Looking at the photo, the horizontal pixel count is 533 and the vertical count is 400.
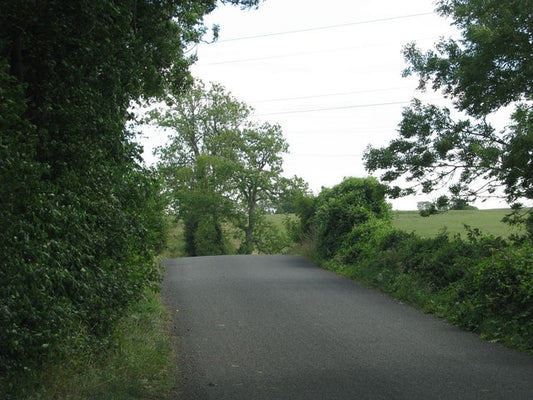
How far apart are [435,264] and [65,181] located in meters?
9.87

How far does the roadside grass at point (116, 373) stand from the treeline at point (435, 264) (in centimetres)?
525

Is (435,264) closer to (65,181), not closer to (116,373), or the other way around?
(116,373)

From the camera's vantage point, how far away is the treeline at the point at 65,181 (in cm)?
513

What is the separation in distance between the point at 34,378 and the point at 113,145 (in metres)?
3.09

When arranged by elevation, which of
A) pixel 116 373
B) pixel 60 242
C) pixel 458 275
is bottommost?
pixel 116 373

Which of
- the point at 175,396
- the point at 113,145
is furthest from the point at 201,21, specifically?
the point at 175,396

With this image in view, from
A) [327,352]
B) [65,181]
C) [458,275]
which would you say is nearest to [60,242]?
[65,181]

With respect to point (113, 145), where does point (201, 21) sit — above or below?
above

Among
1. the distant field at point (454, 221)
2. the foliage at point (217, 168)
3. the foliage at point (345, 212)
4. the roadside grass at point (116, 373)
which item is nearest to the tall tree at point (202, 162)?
the foliage at point (217, 168)

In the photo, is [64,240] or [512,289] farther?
[512,289]

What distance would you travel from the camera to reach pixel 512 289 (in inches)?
406

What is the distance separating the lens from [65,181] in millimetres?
6707

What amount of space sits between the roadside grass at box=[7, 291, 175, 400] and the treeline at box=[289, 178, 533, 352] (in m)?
5.25

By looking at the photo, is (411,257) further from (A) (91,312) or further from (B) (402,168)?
(A) (91,312)
